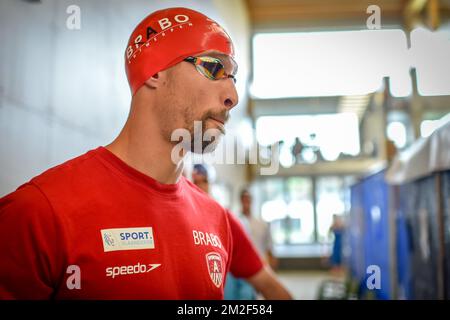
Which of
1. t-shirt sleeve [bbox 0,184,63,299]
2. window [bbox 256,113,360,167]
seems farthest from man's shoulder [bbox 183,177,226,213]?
t-shirt sleeve [bbox 0,184,63,299]

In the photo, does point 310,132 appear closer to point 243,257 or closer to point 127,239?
point 243,257

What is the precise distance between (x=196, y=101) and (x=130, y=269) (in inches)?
11.7

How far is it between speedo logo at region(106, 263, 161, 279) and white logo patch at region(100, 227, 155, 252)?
3 cm

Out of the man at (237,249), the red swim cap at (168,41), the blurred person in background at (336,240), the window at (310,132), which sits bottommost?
the blurred person in background at (336,240)

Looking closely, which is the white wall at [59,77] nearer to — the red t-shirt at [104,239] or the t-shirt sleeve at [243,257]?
the red t-shirt at [104,239]

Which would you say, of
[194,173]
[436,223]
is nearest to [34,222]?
[194,173]

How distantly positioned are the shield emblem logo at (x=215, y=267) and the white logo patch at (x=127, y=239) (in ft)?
0.45

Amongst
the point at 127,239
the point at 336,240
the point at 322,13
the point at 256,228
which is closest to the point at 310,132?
the point at 322,13

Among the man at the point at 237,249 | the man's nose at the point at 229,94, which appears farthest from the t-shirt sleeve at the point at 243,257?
the man's nose at the point at 229,94

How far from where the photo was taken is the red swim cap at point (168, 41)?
743 mm

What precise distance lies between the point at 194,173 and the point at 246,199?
4.95 feet

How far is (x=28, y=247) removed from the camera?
2.00 ft

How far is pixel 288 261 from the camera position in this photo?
11242 millimetres
